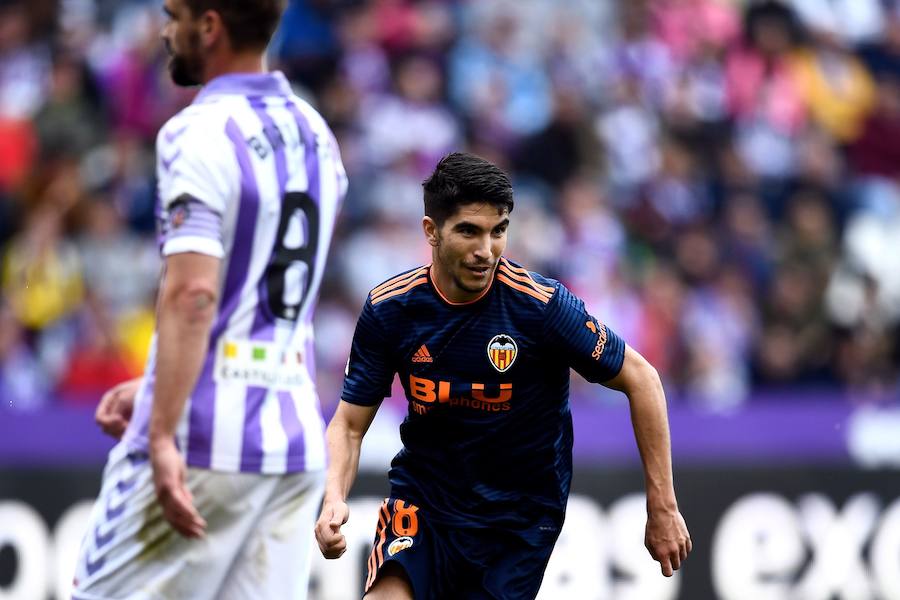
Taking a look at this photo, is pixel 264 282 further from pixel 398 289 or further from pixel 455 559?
pixel 455 559

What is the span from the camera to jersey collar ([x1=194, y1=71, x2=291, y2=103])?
3.93 m

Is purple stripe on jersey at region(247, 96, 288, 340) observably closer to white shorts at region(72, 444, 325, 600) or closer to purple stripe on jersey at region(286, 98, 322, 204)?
purple stripe on jersey at region(286, 98, 322, 204)

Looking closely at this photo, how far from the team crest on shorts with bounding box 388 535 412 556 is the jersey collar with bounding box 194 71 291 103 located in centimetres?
177

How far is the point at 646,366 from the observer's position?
491cm

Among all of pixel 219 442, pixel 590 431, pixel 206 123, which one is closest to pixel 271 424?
pixel 219 442

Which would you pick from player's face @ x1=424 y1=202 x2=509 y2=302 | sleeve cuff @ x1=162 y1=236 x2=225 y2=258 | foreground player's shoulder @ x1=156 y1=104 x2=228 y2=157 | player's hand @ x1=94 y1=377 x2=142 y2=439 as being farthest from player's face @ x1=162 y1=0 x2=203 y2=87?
player's face @ x1=424 y1=202 x2=509 y2=302

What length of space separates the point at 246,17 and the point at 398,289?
4.64ft

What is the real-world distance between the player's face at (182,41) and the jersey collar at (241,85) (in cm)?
6

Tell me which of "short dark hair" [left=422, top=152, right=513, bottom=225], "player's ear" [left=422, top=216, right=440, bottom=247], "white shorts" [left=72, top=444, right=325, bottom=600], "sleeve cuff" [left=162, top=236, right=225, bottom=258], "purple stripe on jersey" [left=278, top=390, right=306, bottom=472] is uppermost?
"short dark hair" [left=422, top=152, right=513, bottom=225]

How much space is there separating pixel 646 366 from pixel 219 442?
1.70 m

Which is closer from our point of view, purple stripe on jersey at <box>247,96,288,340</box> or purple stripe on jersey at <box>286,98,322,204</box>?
purple stripe on jersey at <box>247,96,288,340</box>

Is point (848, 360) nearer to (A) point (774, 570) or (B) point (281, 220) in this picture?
(A) point (774, 570)

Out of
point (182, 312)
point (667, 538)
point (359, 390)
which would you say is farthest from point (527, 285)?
point (182, 312)

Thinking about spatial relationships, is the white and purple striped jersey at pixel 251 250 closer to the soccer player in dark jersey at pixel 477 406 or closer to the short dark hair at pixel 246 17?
the short dark hair at pixel 246 17
